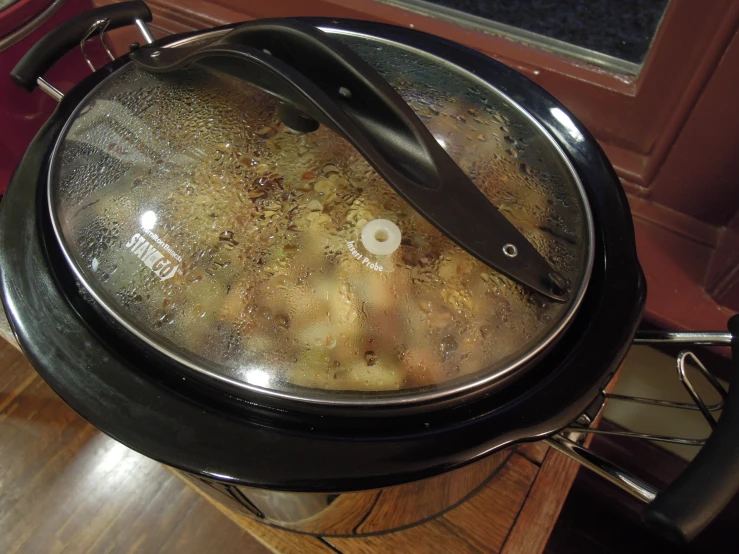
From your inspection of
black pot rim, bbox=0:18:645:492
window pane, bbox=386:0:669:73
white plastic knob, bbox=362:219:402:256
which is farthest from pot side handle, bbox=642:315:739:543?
window pane, bbox=386:0:669:73

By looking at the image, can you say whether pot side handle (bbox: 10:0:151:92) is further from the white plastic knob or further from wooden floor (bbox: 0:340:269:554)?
wooden floor (bbox: 0:340:269:554)

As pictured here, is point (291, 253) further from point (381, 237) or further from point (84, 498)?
point (84, 498)

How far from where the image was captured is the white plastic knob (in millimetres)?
521

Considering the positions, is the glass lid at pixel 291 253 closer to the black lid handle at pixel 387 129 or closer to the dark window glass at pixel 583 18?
the black lid handle at pixel 387 129

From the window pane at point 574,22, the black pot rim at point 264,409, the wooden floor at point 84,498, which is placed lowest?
the wooden floor at point 84,498

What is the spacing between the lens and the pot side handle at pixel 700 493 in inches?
16.5

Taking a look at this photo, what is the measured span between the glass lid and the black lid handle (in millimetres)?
38

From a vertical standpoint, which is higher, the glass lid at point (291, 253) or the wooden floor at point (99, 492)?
the glass lid at point (291, 253)

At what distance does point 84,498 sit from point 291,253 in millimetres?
865

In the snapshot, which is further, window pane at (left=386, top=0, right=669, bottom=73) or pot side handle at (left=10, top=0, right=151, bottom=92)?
window pane at (left=386, top=0, right=669, bottom=73)

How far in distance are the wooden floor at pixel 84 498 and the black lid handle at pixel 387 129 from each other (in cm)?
83

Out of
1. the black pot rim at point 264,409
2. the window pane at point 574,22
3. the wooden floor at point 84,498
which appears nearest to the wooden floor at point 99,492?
the wooden floor at point 84,498

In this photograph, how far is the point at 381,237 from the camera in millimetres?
526

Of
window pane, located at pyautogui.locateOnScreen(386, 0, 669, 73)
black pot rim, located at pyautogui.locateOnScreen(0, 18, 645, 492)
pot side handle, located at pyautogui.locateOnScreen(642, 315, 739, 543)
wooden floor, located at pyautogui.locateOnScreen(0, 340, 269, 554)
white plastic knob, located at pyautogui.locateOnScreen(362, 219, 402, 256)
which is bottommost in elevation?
wooden floor, located at pyautogui.locateOnScreen(0, 340, 269, 554)
